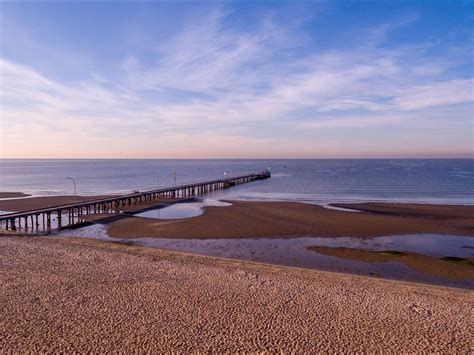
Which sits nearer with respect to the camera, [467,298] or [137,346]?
[137,346]

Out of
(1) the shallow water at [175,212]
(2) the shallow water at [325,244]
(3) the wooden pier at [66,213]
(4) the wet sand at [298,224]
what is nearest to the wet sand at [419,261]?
(2) the shallow water at [325,244]

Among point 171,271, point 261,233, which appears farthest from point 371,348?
point 261,233

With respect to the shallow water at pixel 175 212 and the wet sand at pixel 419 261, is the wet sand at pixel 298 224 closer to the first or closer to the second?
the shallow water at pixel 175 212

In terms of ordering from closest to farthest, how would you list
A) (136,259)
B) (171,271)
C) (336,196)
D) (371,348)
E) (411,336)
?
(371,348) < (411,336) < (171,271) < (136,259) < (336,196)

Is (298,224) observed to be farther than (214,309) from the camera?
Yes

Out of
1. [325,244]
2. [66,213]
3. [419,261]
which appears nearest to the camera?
[419,261]

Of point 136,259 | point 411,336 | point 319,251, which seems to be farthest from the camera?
point 319,251

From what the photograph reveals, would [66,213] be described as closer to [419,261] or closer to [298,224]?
[298,224]

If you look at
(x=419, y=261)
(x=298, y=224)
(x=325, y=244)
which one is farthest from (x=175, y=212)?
(x=419, y=261)

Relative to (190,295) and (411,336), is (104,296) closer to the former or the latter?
(190,295)
